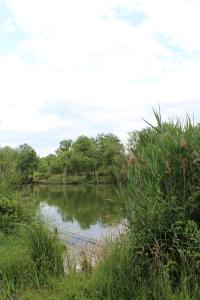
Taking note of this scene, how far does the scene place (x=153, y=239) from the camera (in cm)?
532

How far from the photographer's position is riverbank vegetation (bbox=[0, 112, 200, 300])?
4.98m

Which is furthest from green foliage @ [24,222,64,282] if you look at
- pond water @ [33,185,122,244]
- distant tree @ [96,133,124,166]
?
distant tree @ [96,133,124,166]

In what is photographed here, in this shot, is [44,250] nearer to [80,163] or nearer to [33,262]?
[33,262]

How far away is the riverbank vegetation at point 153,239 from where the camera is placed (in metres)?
4.98

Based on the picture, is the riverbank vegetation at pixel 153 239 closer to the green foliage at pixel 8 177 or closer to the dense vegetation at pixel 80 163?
the green foliage at pixel 8 177

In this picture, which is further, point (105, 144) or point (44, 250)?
point (105, 144)

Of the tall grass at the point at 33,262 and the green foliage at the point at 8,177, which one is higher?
the green foliage at the point at 8,177

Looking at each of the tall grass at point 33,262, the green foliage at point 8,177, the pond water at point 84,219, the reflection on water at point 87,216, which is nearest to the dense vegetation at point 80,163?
the reflection on water at point 87,216

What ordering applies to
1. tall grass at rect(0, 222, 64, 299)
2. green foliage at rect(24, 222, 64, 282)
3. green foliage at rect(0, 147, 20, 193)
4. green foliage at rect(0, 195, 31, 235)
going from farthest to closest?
1. green foliage at rect(0, 147, 20, 193)
2. green foliage at rect(0, 195, 31, 235)
3. green foliage at rect(24, 222, 64, 282)
4. tall grass at rect(0, 222, 64, 299)

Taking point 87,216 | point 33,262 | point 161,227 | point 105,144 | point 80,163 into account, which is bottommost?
point 87,216

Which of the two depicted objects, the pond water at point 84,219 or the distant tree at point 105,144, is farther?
the distant tree at point 105,144

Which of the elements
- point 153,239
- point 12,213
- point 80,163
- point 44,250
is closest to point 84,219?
point 12,213

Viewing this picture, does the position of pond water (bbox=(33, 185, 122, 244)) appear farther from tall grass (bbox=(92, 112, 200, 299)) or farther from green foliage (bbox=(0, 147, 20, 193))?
green foliage (bbox=(0, 147, 20, 193))

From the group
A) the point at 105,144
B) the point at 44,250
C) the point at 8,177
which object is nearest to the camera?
the point at 44,250
